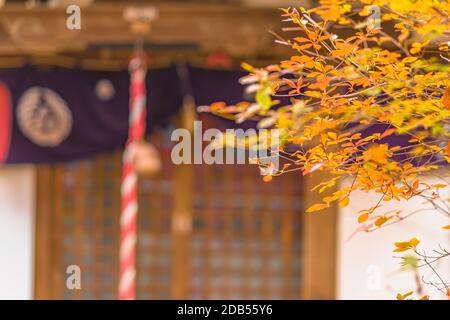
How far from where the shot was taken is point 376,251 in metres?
7.22

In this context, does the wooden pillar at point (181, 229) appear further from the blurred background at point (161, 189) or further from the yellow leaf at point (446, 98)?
the yellow leaf at point (446, 98)

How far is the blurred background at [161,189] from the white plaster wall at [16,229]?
0.04ft

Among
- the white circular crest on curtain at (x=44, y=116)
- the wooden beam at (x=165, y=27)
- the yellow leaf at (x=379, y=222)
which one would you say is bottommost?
the yellow leaf at (x=379, y=222)

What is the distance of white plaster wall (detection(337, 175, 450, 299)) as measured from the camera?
694 cm

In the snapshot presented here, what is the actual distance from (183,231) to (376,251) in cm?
213

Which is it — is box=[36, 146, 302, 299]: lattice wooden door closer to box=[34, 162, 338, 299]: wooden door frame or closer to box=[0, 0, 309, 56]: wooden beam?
box=[34, 162, 338, 299]: wooden door frame

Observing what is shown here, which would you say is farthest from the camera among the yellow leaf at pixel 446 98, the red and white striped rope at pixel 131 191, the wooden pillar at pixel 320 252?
the wooden pillar at pixel 320 252

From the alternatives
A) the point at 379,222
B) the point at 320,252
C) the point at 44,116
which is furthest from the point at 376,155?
the point at 44,116

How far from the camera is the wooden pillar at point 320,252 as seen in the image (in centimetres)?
735

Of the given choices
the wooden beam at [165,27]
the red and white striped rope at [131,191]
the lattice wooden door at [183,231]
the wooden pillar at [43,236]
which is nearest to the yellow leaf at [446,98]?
the red and white striped rope at [131,191]

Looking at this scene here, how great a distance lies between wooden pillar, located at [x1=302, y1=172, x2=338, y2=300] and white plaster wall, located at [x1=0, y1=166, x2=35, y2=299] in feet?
10.4

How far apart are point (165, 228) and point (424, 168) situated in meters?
5.14

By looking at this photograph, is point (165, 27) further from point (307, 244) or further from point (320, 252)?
point (320, 252)

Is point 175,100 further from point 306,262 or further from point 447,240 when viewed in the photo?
point 447,240
